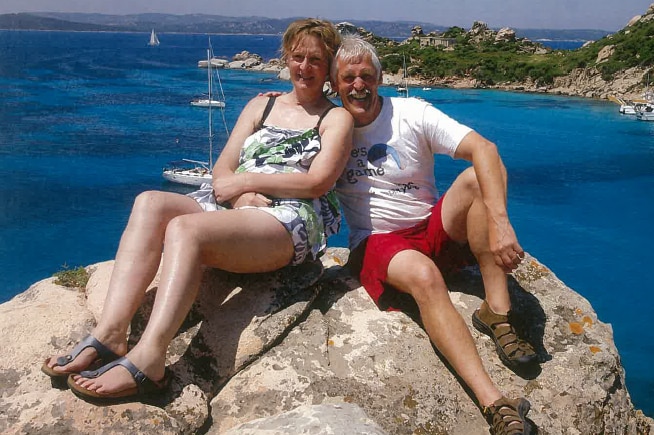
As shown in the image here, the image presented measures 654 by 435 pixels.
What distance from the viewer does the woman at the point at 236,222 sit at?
2684 millimetres

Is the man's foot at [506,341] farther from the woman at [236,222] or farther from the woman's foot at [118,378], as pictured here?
the woman's foot at [118,378]

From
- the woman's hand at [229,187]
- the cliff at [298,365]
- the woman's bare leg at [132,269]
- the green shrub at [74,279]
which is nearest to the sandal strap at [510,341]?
the cliff at [298,365]

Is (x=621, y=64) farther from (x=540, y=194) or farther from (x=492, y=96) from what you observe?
(x=540, y=194)

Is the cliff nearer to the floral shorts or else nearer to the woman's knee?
the floral shorts

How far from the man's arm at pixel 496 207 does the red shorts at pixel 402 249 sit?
38cm

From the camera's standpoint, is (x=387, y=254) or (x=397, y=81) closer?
(x=387, y=254)

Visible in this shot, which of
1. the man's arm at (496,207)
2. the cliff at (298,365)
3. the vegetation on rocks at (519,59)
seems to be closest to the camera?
the cliff at (298,365)

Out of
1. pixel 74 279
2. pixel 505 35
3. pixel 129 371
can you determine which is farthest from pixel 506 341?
pixel 505 35

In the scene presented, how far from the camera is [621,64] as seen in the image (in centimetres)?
5034

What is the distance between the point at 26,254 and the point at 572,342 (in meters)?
21.3

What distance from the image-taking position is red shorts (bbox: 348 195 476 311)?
3479 millimetres

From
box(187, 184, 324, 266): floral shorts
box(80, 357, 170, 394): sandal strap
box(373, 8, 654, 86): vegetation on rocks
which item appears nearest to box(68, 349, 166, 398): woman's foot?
box(80, 357, 170, 394): sandal strap

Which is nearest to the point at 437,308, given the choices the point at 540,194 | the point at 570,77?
the point at 540,194

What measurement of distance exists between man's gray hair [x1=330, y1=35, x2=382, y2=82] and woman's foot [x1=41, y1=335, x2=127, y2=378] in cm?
187
